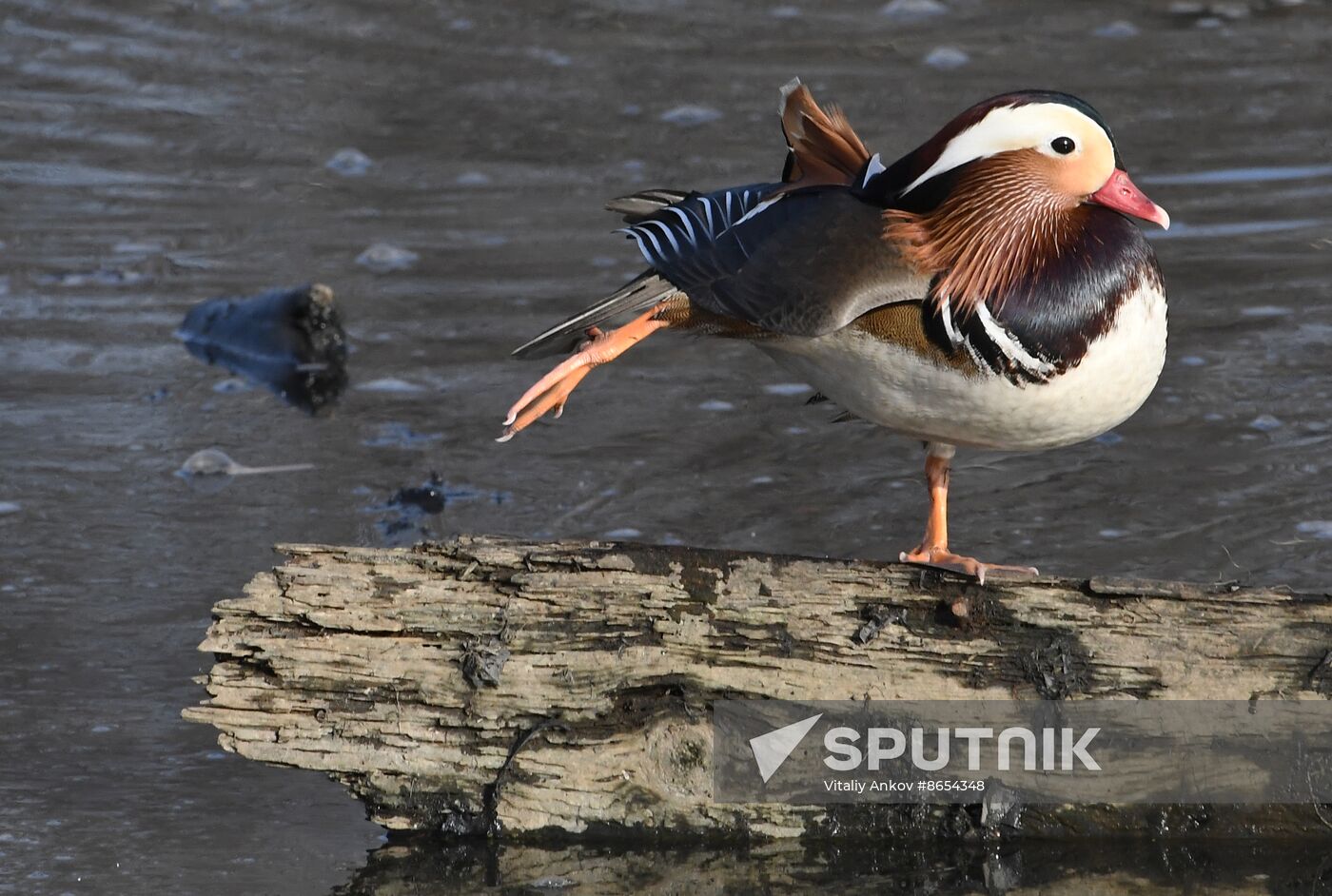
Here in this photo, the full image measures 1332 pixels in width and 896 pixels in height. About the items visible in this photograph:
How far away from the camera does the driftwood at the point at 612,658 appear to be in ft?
12.8

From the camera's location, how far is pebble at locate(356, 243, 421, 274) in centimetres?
748

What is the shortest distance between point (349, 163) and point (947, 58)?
10.2ft

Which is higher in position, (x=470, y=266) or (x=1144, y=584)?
(x=470, y=266)

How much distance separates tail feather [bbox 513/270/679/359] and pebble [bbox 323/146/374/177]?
4555mm

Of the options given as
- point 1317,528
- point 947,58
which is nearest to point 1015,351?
point 1317,528

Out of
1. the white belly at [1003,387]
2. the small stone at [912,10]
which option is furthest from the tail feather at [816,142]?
the small stone at [912,10]

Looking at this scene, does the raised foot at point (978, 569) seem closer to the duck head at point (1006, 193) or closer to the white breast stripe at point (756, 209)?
the duck head at point (1006, 193)

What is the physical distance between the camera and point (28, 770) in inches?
171

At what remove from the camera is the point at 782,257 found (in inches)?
155

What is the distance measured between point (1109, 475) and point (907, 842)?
2117 millimetres

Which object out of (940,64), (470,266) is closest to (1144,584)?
(470,266)

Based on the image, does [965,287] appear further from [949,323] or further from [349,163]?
[349,163]

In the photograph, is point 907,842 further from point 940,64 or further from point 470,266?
point 940,64

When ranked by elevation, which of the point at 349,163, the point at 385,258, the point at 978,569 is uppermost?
the point at 349,163
